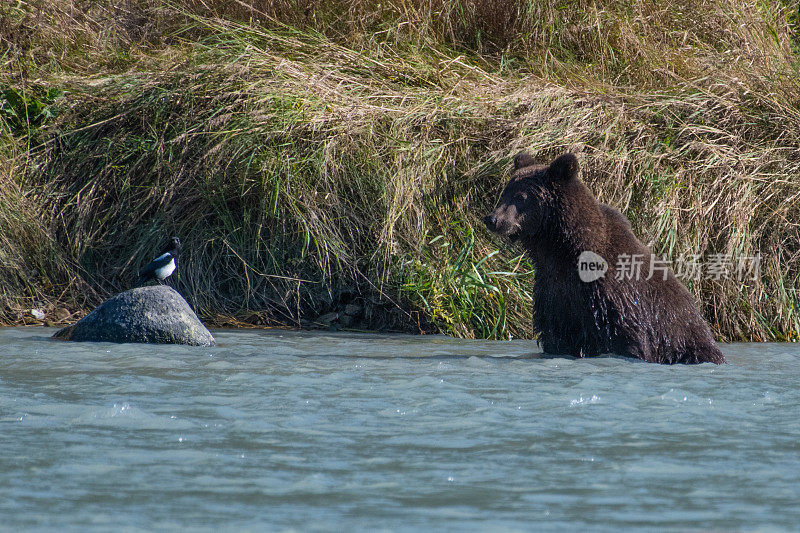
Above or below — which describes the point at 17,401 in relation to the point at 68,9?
below

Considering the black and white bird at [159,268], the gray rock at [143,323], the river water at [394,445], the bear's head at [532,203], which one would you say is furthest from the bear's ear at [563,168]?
the black and white bird at [159,268]

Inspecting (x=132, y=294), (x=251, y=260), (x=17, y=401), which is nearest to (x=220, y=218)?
(x=251, y=260)

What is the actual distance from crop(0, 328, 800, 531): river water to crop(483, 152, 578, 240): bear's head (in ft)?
3.22

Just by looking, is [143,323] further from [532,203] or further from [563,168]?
[563,168]

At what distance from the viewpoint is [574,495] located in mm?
3043

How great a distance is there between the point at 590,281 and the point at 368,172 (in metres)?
2.70

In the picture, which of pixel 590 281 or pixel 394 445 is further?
pixel 590 281

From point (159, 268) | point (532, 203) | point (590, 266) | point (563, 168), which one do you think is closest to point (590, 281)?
point (590, 266)

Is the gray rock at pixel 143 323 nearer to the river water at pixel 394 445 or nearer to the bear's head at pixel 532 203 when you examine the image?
the river water at pixel 394 445

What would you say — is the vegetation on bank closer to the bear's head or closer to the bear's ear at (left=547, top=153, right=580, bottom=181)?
the bear's head

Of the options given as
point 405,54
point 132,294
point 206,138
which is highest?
point 405,54

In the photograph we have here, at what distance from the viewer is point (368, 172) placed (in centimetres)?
823

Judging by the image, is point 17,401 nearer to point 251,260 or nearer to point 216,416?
point 216,416

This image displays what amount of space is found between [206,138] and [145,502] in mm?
6014
